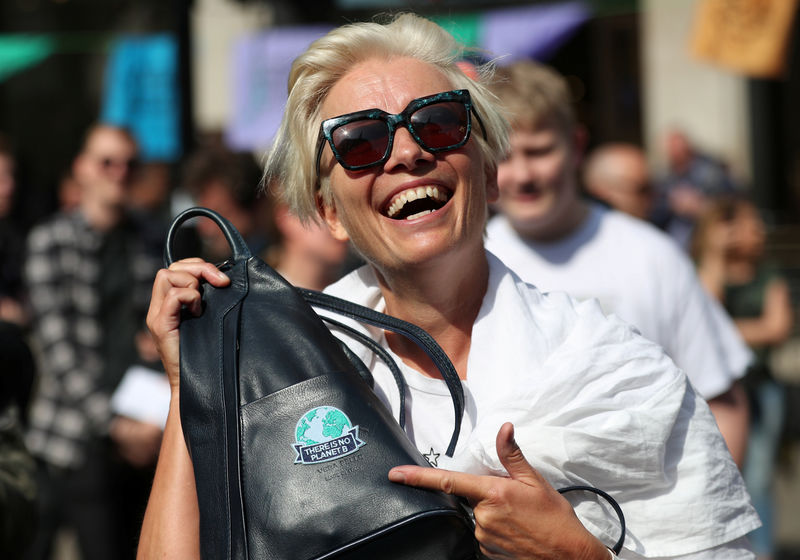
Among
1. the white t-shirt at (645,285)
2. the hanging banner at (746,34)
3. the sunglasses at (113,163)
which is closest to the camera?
the white t-shirt at (645,285)

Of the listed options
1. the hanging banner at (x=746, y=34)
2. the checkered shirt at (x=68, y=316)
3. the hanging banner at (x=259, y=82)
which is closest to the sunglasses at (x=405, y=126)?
the checkered shirt at (x=68, y=316)

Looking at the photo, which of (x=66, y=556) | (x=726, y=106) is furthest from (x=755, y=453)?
(x=726, y=106)

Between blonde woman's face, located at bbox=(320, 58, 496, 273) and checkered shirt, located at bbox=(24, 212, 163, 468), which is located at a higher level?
blonde woman's face, located at bbox=(320, 58, 496, 273)

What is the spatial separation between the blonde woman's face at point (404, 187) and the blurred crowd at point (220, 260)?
27 centimetres

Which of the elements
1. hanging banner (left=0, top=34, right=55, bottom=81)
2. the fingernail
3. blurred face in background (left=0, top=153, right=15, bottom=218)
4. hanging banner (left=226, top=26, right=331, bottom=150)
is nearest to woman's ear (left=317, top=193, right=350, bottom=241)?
the fingernail

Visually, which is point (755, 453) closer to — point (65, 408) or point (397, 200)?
point (65, 408)

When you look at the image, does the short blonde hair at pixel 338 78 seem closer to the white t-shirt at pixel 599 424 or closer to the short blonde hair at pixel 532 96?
the white t-shirt at pixel 599 424

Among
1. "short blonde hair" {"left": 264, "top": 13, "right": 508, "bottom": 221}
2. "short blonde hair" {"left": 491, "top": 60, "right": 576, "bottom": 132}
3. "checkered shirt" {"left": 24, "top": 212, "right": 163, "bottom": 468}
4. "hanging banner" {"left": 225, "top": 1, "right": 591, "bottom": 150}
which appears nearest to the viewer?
"short blonde hair" {"left": 264, "top": 13, "right": 508, "bottom": 221}

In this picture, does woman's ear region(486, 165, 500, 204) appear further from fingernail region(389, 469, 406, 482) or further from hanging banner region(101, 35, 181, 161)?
hanging banner region(101, 35, 181, 161)

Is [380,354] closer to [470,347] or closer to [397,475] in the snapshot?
[470,347]

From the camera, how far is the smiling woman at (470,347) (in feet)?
6.34

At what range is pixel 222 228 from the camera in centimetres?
206

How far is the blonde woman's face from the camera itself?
2104 mm

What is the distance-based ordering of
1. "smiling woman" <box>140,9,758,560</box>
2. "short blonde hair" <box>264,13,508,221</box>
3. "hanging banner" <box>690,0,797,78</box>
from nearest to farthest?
"smiling woman" <box>140,9,758,560</box>
"short blonde hair" <box>264,13,508,221</box>
"hanging banner" <box>690,0,797,78</box>
